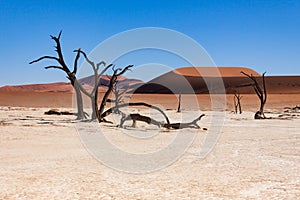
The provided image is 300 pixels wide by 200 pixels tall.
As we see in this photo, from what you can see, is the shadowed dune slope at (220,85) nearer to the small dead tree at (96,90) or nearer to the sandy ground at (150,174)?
the small dead tree at (96,90)

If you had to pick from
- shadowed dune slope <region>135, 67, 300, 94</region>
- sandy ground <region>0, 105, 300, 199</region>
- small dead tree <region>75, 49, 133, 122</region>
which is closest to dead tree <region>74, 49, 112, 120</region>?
small dead tree <region>75, 49, 133, 122</region>

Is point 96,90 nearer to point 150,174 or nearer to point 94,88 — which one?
point 94,88

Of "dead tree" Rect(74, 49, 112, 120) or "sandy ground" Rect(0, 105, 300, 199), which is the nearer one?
"sandy ground" Rect(0, 105, 300, 199)

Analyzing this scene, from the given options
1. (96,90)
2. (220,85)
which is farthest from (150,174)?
(220,85)

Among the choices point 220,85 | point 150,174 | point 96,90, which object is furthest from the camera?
point 220,85

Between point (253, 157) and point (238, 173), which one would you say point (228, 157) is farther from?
point (238, 173)

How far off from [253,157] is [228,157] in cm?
55

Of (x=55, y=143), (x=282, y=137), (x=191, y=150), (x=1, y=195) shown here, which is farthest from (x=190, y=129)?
(x=1, y=195)

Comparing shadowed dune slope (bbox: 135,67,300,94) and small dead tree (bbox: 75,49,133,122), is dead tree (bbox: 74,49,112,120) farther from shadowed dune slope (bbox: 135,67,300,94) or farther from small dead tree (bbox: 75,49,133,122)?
shadowed dune slope (bbox: 135,67,300,94)

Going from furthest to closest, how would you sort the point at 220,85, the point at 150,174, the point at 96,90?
the point at 220,85
the point at 96,90
the point at 150,174

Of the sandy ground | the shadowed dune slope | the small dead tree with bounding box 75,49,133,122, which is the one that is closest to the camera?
the sandy ground

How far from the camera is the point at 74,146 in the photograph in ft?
32.4

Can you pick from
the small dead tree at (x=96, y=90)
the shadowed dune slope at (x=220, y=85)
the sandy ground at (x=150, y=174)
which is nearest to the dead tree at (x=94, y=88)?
the small dead tree at (x=96, y=90)

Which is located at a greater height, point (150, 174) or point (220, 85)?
point (220, 85)
